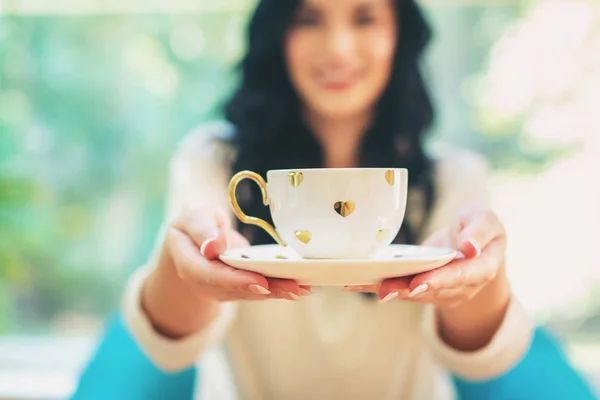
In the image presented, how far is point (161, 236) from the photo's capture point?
0.92m

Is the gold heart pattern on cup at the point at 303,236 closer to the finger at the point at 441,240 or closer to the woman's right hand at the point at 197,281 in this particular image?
the woman's right hand at the point at 197,281

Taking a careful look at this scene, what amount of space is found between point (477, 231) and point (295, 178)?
217mm

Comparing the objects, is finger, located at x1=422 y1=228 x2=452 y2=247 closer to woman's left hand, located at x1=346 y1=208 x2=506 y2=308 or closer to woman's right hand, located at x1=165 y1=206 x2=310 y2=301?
woman's left hand, located at x1=346 y1=208 x2=506 y2=308

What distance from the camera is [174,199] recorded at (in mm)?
Result: 1120

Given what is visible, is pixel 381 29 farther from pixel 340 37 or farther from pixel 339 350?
pixel 339 350

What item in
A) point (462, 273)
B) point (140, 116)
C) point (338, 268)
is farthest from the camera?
point (140, 116)

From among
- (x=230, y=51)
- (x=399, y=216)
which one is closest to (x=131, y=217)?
(x=230, y=51)

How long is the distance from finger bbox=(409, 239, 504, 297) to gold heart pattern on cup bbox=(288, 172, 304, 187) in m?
0.15

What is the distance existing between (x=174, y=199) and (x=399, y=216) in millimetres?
581

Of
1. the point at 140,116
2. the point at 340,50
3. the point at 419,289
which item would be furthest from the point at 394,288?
the point at 140,116

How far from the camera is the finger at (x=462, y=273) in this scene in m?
0.56

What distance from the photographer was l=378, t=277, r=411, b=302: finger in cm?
55

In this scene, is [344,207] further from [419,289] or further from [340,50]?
[340,50]

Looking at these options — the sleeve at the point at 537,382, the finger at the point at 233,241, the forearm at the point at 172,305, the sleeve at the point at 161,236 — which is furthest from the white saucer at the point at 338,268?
the sleeve at the point at 537,382
